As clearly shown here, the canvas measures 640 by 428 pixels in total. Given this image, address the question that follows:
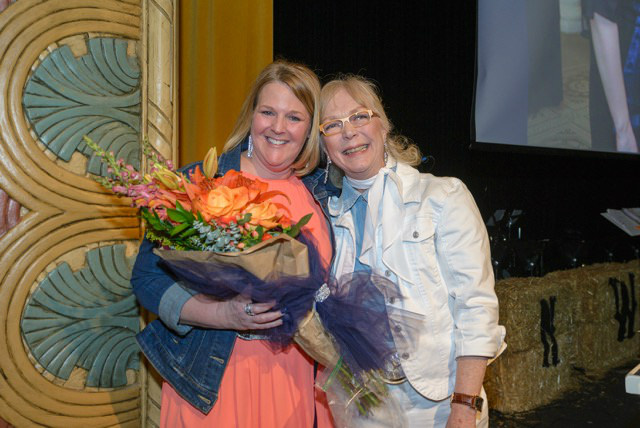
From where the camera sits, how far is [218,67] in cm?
269

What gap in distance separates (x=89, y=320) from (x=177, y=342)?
709 millimetres

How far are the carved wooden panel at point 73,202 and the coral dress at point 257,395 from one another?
0.67 meters

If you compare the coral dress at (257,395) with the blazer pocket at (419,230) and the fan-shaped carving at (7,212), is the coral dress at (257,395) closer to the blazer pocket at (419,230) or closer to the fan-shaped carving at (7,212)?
the blazer pocket at (419,230)

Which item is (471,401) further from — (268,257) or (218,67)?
(218,67)

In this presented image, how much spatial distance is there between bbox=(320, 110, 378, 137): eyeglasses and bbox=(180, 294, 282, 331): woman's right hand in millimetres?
668

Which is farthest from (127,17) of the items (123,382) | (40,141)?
(123,382)

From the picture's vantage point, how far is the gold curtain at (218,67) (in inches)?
105

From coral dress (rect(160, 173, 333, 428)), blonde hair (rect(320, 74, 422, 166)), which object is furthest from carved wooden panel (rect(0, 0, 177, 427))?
blonde hair (rect(320, 74, 422, 166))

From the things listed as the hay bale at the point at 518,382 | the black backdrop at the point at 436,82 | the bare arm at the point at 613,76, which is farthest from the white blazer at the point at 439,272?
the bare arm at the point at 613,76

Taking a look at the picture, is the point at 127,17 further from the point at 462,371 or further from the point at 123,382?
the point at 462,371

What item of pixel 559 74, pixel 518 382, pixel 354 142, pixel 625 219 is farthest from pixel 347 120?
pixel 625 219

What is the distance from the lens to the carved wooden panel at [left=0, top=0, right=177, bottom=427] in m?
2.03

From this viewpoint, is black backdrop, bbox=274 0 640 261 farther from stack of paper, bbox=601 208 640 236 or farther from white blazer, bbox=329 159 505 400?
white blazer, bbox=329 159 505 400

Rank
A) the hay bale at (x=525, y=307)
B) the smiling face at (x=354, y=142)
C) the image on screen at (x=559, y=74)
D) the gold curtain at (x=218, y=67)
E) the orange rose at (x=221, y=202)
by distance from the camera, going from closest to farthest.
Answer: the orange rose at (x=221, y=202) → the smiling face at (x=354, y=142) → the gold curtain at (x=218, y=67) → the hay bale at (x=525, y=307) → the image on screen at (x=559, y=74)
